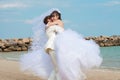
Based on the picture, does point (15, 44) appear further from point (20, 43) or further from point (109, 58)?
point (109, 58)

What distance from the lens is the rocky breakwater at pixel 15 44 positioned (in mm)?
74494

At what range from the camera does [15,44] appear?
77.8 m

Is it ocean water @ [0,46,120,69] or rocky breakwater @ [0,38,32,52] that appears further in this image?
rocky breakwater @ [0,38,32,52]

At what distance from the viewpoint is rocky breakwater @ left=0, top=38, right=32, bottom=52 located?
74494mm

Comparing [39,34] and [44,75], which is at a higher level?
[39,34]

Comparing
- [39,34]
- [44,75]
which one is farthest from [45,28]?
[44,75]

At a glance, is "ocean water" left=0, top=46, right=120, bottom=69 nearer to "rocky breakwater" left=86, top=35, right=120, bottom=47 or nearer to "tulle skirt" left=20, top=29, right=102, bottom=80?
"tulle skirt" left=20, top=29, right=102, bottom=80

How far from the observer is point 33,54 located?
10828 millimetres

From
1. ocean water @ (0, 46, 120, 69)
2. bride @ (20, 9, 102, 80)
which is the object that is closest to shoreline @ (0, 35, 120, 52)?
ocean water @ (0, 46, 120, 69)

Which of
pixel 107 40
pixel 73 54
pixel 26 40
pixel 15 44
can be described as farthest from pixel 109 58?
pixel 107 40

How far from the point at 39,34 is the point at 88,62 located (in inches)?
72.0

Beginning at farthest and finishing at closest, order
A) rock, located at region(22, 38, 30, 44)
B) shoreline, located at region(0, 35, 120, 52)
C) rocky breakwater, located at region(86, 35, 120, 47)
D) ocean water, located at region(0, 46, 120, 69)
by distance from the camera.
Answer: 1. rocky breakwater, located at region(86, 35, 120, 47)
2. rock, located at region(22, 38, 30, 44)
3. shoreline, located at region(0, 35, 120, 52)
4. ocean water, located at region(0, 46, 120, 69)

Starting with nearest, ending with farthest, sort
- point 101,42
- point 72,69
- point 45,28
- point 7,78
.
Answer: point 72,69
point 45,28
point 7,78
point 101,42

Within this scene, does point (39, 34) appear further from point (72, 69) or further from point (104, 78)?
point (104, 78)
